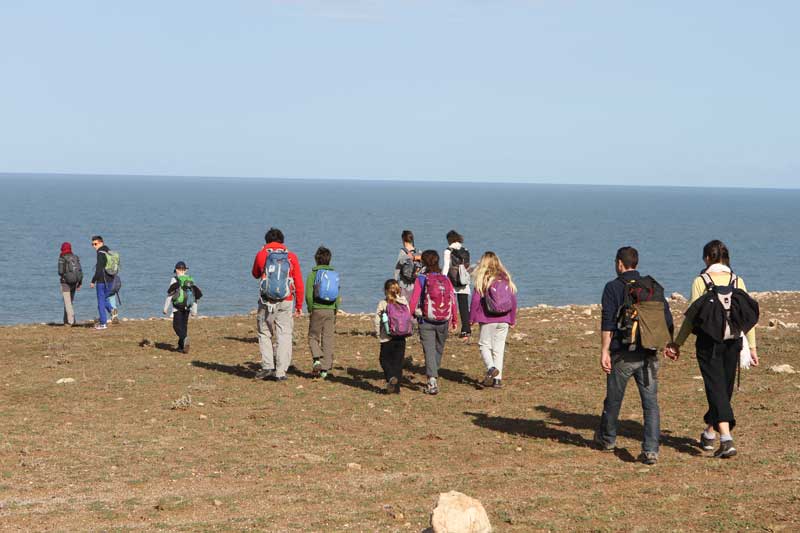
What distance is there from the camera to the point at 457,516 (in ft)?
25.8

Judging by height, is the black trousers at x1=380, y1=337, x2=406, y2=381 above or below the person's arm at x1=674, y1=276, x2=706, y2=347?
below

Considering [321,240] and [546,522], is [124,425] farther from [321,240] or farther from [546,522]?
[321,240]

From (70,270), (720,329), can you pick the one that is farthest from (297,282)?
(70,270)

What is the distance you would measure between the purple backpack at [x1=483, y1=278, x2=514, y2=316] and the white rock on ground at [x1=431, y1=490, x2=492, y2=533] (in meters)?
7.34

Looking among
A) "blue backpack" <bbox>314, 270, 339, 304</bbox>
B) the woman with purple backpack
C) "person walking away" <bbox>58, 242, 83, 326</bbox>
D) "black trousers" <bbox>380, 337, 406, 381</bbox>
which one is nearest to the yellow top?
the woman with purple backpack

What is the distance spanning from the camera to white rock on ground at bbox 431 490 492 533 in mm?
7832

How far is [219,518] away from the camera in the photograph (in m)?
9.25

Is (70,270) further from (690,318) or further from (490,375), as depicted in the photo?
(690,318)

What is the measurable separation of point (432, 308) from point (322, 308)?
2289mm

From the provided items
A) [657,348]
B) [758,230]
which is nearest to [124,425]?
[657,348]

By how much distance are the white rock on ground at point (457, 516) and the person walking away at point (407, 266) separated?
434 inches

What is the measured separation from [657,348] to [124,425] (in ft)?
23.1

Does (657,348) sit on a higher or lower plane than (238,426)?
higher

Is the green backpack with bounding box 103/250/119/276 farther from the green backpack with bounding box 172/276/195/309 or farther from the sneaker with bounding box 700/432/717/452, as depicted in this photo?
the sneaker with bounding box 700/432/717/452
